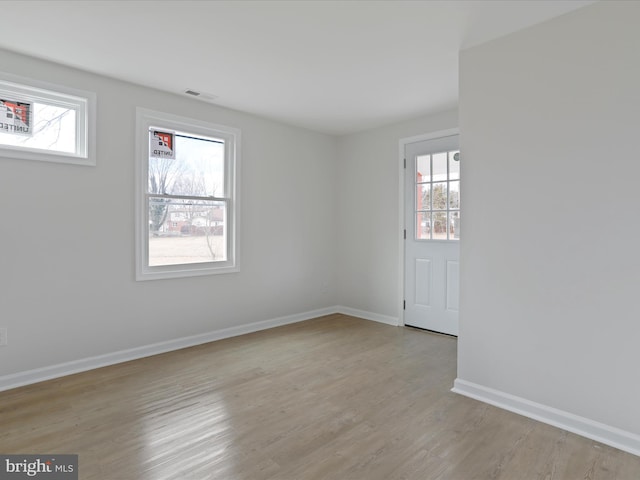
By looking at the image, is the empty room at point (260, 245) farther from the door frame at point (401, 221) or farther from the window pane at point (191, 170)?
the door frame at point (401, 221)

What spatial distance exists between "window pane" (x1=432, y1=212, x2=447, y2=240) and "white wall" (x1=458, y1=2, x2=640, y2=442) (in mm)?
1545

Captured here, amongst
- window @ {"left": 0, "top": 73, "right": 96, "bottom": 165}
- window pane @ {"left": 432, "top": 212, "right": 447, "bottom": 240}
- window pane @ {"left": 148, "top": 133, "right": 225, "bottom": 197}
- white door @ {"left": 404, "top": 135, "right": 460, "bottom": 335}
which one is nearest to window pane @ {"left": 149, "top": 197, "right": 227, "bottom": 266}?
window pane @ {"left": 148, "top": 133, "right": 225, "bottom": 197}

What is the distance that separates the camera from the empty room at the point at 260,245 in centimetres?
214

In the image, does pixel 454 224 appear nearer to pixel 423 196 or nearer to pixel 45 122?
pixel 423 196

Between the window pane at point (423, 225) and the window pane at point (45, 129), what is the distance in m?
3.70

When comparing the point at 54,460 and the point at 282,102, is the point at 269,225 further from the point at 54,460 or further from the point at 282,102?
the point at 54,460

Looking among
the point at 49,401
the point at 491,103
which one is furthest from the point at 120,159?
the point at 491,103

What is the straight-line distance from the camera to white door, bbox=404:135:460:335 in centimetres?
426

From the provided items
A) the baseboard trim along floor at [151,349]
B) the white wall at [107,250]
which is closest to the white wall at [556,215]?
the baseboard trim along floor at [151,349]

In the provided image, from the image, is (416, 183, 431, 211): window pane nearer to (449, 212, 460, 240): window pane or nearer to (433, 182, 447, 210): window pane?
(433, 182, 447, 210): window pane

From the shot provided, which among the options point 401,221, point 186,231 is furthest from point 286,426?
point 401,221

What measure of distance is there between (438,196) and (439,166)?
36cm

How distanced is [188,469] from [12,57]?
3.27 m

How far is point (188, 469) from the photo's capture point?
1.90 meters
